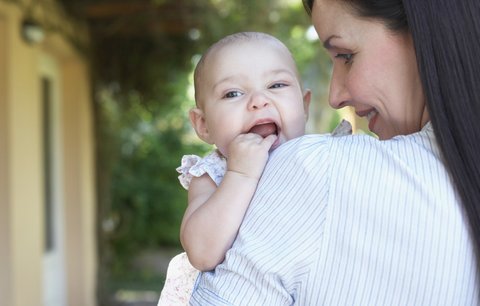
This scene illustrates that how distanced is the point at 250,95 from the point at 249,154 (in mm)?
175

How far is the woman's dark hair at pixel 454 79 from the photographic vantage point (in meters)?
1.20

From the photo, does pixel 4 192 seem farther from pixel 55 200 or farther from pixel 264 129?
pixel 264 129

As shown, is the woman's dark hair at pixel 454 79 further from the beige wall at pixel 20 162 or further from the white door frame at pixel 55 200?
the white door frame at pixel 55 200

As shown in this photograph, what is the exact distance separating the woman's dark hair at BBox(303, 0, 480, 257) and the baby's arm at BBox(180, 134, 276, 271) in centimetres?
30

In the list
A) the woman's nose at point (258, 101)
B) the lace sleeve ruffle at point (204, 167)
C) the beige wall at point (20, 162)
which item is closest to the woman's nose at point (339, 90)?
the woman's nose at point (258, 101)

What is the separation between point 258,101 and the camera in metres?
1.48

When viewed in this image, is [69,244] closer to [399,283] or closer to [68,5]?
[68,5]

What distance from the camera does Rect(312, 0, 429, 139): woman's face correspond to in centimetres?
135

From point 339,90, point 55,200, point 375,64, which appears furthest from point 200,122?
point 55,200

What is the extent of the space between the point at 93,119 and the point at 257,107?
6.48m

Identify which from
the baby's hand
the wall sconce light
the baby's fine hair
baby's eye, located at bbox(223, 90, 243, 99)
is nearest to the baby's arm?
the baby's hand

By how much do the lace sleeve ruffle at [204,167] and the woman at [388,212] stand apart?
0.66 feet

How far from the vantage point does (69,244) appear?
734cm

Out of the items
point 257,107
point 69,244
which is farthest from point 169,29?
point 257,107
